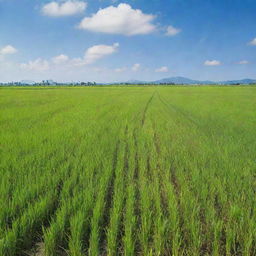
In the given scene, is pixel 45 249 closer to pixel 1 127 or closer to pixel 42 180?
pixel 42 180

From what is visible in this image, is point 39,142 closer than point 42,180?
No

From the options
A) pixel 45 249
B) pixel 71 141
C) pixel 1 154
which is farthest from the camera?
pixel 71 141

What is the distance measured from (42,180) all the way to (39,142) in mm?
2497

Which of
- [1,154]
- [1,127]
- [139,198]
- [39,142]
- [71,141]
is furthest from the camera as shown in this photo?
[1,127]

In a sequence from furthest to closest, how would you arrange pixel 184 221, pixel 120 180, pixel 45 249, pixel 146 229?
pixel 120 180 < pixel 184 221 < pixel 146 229 < pixel 45 249

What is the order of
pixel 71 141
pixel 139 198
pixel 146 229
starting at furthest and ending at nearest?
pixel 71 141 → pixel 139 198 → pixel 146 229

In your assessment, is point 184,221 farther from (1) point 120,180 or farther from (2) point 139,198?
(1) point 120,180

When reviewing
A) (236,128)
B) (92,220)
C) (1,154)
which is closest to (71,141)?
(1,154)

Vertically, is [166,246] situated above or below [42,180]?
below

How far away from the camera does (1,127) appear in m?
7.20

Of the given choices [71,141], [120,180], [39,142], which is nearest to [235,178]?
[120,180]

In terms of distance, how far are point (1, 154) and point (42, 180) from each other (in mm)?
1896

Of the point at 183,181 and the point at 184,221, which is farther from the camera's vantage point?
the point at 183,181

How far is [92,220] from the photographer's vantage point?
2.25m
